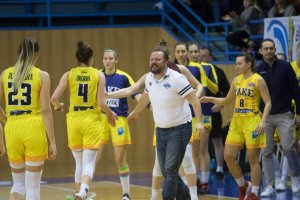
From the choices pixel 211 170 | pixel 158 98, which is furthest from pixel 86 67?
pixel 211 170

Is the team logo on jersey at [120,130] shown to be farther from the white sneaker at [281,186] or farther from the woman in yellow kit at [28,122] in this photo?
the woman in yellow kit at [28,122]

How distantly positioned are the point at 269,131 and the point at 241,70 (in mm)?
1641

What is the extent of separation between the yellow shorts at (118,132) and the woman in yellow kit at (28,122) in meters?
3.32

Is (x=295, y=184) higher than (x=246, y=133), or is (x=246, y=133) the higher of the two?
(x=246, y=133)

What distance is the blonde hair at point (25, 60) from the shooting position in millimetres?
9266

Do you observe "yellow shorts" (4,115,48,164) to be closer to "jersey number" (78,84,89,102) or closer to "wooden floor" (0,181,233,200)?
"jersey number" (78,84,89,102)

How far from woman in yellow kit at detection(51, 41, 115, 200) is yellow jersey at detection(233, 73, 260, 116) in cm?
210

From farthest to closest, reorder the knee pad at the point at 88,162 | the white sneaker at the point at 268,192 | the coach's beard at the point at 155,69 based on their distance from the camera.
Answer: the white sneaker at the point at 268,192 < the knee pad at the point at 88,162 < the coach's beard at the point at 155,69

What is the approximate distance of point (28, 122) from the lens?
30.3 feet

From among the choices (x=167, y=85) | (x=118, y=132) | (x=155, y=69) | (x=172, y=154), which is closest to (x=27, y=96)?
(x=155, y=69)

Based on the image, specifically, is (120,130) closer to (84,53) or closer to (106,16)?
(84,53)

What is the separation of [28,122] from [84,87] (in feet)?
7.24

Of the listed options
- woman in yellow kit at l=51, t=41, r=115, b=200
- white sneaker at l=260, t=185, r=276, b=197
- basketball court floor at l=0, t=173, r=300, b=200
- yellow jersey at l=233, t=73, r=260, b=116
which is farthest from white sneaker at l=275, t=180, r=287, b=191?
woman in yellow kit at l=51, t=41, r=115, b=200

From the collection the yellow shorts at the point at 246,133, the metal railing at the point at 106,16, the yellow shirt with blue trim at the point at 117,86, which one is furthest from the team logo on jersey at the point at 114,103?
the metal railing at the point at 106,16
